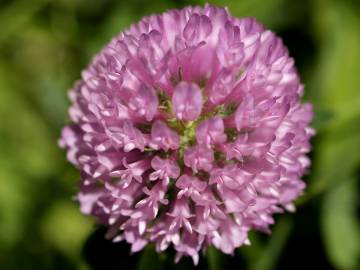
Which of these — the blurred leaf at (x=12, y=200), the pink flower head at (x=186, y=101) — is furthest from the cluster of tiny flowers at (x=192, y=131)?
the blurred leaf at (x=12, y=200)

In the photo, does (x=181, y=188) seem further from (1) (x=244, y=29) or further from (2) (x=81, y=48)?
(2) (x=81, y=48)

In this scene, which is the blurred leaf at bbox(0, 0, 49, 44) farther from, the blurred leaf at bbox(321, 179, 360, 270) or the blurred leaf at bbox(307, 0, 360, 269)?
the blurred leaf at bbox(321, 179, 360, 270)

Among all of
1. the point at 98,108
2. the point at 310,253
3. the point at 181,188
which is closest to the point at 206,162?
the point at 181,188

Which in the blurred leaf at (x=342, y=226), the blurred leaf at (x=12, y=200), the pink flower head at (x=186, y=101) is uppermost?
the pink flower head at (x=186, y=101)

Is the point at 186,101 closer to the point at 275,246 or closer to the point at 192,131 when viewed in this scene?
the point at 192,131

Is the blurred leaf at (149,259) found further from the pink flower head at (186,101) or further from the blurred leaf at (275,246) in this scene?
the blurred leaf at (275,246)
